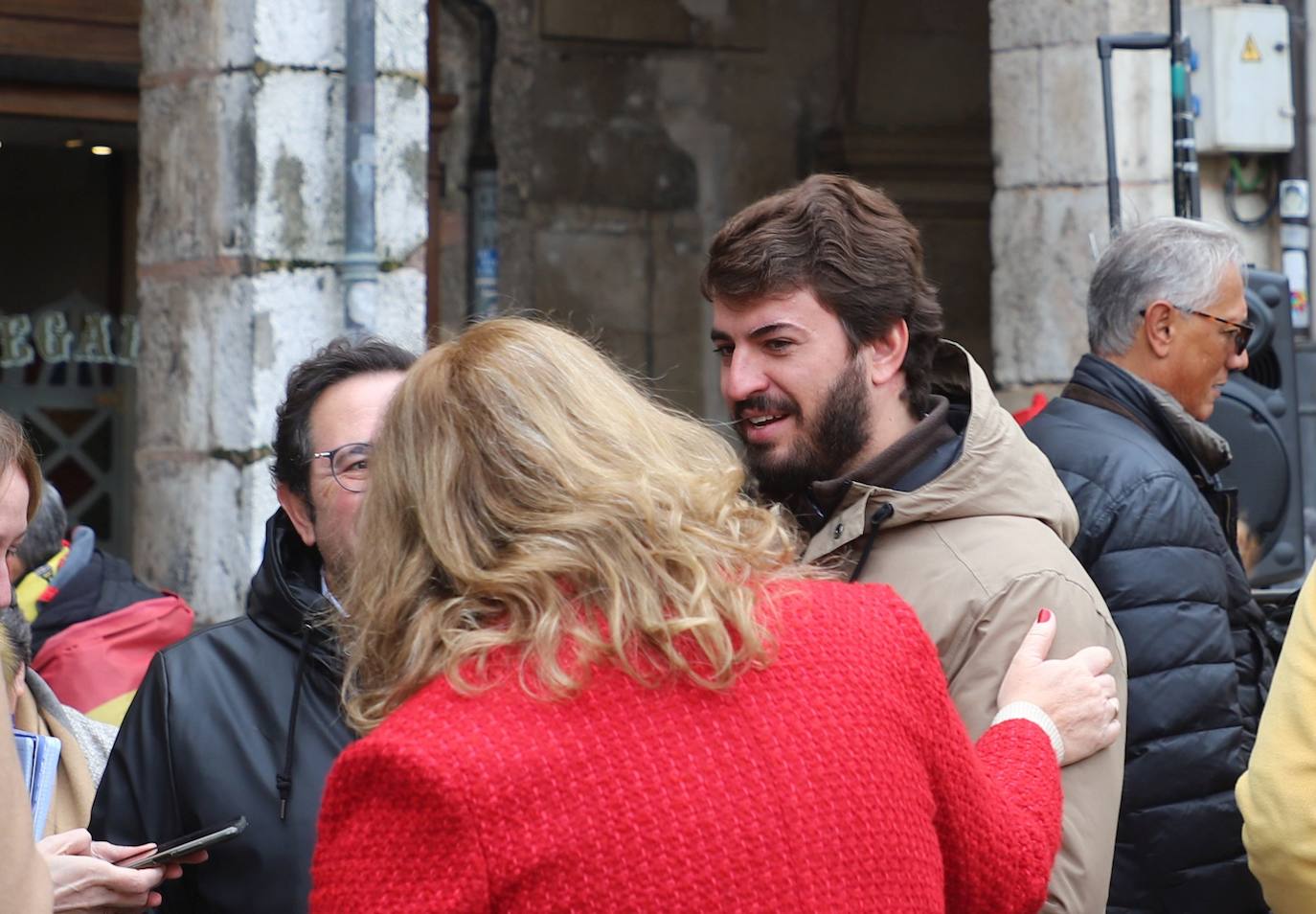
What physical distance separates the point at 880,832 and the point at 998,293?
4.66m

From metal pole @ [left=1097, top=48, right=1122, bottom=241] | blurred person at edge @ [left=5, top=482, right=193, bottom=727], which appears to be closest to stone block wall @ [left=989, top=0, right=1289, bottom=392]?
metal pole @ [left=1097, top=48, right=1122, bottom=241]

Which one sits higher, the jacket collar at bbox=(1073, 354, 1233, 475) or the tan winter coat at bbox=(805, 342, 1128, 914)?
the jacket collar at bbox=(1073, 354, 1233, 475)

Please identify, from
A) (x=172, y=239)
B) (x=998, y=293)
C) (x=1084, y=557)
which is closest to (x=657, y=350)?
(x=998, y=293)

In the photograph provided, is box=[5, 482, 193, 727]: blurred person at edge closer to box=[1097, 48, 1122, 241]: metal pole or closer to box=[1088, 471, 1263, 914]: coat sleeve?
box=[1088, 471, 1263, 914]: coat sleeve

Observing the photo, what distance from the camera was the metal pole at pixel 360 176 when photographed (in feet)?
16.1

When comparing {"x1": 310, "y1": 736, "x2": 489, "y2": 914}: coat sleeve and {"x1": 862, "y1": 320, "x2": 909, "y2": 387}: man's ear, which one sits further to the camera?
{"x1": 862, "y1": 320, "x2": 909, "y2": 387}: man's ear

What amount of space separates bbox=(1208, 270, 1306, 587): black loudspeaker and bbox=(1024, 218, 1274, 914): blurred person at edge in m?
1.31

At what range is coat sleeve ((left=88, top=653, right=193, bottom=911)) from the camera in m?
2.28

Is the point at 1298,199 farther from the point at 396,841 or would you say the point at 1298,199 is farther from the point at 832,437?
the point at 396,841

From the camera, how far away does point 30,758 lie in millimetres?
2391

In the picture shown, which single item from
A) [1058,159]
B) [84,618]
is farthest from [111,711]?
[1058,159]

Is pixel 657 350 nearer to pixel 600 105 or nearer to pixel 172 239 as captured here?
pixel 600 105

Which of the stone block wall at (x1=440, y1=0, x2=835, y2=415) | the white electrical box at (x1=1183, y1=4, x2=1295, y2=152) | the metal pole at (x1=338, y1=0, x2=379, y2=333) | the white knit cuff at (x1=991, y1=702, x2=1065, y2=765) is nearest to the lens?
the white knit cuff at (x1=991, y1=702, x2=1065, y2=765)

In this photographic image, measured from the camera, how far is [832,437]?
8.57 feet
